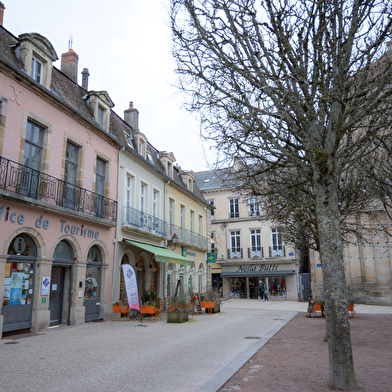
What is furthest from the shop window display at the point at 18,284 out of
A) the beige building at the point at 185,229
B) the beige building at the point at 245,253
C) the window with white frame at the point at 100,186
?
the beige building at the point at 245,253

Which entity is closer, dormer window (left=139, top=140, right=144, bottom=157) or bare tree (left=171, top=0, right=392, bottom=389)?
bare tree (left=171, top=0, right=392, bottom=389)

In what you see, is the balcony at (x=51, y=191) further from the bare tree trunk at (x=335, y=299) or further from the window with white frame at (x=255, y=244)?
the window with white frame at (x=255, y=244)

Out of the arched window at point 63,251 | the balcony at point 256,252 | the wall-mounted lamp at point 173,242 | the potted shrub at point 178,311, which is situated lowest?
the potted shrub at point 178,311

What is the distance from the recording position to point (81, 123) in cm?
1271

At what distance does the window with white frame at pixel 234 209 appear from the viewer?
3375 centimetres

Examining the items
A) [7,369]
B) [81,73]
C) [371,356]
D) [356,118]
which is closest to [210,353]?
[371,356]

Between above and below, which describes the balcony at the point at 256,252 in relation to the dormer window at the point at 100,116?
below

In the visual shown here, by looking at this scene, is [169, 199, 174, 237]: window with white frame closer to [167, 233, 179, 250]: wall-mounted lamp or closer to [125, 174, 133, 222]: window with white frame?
[167, 233, 179, 250]: wall-mounted lamp

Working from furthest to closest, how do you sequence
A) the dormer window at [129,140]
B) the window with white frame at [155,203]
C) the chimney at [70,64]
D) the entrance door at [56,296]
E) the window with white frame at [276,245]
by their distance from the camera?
the window with white frame at [276,245], the window with white frame at [155,203], the dormer window at [129,140], the chimney at [70,64], the entrance door at [56,296]

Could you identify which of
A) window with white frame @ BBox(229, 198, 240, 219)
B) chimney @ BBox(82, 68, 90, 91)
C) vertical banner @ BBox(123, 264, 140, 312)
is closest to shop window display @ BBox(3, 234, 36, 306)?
vertical banner @ BBox(123, 264, 140, 312)

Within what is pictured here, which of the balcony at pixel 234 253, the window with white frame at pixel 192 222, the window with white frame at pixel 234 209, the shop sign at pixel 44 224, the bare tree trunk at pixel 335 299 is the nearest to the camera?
the bare tree trunk at pixel 335 299

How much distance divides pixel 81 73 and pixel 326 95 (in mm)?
13585

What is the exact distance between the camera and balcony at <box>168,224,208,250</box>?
19.8 m

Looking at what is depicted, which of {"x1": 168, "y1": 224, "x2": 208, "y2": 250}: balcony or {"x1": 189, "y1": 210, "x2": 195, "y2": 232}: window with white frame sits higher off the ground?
{"x1": 189, "y1": 210, "x2": 195, "y2": 232}: window with white frame
